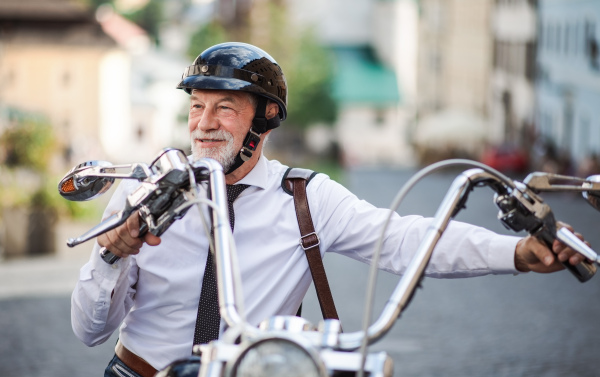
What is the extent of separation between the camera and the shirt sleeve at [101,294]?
2930mm

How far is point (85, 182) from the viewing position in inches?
107

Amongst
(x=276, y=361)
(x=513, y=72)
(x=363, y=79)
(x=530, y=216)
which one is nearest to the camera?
(x=276, y=361)

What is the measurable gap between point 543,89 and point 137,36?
101ft

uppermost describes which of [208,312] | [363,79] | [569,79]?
[208,312]

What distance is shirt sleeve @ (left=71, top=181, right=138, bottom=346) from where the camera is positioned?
9.61 feet

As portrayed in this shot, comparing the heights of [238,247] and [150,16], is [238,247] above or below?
above

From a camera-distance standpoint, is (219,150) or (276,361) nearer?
(276,361)

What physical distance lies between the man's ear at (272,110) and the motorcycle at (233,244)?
88 cm

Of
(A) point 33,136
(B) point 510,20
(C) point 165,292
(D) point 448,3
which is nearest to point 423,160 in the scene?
(B) point 510,20

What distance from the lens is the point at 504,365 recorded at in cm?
896

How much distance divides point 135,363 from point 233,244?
1063 millimetres

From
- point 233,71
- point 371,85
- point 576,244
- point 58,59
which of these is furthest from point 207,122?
point 371,85

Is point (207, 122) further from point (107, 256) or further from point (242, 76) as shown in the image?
point (107, 256)

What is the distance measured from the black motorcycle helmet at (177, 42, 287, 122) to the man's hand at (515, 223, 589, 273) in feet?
3.48
